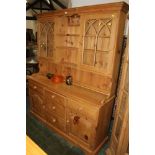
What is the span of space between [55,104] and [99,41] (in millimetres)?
1087

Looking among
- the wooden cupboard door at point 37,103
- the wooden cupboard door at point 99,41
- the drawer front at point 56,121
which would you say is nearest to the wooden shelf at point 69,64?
the wooden cupboard door at point 99,41

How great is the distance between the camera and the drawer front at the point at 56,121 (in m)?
2.16

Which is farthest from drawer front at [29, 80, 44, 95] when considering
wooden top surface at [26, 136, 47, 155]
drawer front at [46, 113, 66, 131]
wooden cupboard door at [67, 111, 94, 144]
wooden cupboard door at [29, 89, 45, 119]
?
wooden top surface at [26, 136, 47, 155]

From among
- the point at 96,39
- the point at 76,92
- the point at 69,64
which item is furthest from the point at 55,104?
the point at 96,39

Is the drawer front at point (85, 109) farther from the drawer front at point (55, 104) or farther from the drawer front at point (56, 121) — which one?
the drawer front at point (56, 121)

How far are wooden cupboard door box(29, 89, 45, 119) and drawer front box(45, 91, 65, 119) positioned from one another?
0.16 m

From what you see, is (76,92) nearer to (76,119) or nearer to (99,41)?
(76,119)

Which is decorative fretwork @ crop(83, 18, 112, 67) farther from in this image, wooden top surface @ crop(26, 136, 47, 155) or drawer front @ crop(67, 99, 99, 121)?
wooden top surface @ crop(26, 136, 47, 155)

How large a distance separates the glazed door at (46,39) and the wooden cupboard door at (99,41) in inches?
28.8

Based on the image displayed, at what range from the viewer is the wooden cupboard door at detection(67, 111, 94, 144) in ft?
5.98
